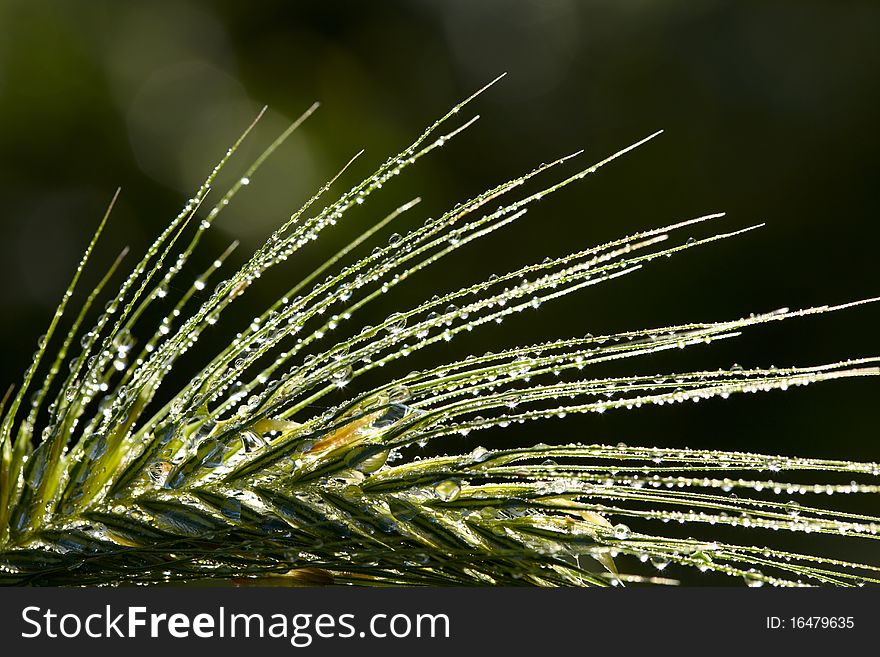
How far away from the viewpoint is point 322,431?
0.65 metres

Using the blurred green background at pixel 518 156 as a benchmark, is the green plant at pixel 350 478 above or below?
below

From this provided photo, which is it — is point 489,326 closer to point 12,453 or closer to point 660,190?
Answer: point 660,190

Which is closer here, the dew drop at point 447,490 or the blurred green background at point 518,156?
the dew drop at point 447,490

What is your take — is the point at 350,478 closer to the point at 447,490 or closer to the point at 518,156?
the point at 447,490

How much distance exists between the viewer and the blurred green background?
3.38m

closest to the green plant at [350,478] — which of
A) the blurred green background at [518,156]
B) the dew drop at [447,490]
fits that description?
the dew drop at [447,490]

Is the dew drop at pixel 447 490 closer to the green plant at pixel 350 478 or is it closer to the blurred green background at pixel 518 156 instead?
the green plant at pixel 350 478

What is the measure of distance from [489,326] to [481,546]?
2572mm

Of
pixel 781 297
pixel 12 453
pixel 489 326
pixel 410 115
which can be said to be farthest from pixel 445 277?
pixel 12 453

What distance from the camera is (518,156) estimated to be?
11.9ft

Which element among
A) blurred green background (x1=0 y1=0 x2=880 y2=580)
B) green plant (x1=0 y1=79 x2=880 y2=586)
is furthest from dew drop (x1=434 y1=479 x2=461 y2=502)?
blurred green background (x1=0 y1=0 x2=880 y2=580)

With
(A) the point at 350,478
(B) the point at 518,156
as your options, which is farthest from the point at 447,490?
(B) the point at 518,156

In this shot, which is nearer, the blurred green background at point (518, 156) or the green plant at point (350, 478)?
the green plant at point (350, 478)

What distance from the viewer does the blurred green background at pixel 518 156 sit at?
11.1 feet
